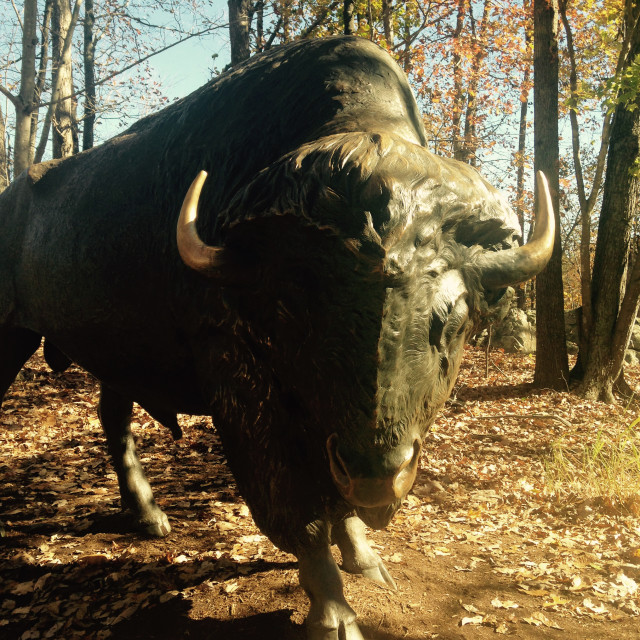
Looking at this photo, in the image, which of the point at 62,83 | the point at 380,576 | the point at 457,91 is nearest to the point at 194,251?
the point at 380,576

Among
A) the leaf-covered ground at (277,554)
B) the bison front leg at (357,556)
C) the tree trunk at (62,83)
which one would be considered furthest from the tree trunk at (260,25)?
the bison front leg at (357,556)

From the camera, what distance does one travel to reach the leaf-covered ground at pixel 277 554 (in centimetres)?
312

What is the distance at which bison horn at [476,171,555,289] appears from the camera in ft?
7.84

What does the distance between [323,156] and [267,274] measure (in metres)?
0.50

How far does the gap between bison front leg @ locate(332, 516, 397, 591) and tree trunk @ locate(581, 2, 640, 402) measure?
6.53 m

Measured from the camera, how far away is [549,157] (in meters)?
9.06

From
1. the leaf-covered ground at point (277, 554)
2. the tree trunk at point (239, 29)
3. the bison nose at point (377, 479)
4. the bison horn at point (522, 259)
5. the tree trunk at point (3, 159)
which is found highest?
the tree trunk at point (239, 29)

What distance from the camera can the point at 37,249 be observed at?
12.8 feet

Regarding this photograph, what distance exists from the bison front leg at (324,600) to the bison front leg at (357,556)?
2.23 ft

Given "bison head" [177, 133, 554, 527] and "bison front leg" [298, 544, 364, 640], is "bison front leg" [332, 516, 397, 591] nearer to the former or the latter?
"bison front leg" [298, 544, 364, 640]

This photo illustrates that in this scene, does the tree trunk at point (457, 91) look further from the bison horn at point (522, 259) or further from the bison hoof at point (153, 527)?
the bison horn at point (522, 259)

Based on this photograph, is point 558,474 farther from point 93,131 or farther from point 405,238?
point 93,131

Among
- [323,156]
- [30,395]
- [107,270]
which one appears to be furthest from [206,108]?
[30,395]

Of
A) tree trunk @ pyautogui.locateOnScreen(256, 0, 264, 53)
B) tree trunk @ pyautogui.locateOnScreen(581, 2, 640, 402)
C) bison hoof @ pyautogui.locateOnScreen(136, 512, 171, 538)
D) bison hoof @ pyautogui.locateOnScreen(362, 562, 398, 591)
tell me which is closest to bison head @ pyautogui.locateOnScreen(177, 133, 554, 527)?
bison hoof @ pyautogui.locateOnScreen(362, 562, 398, 591)
